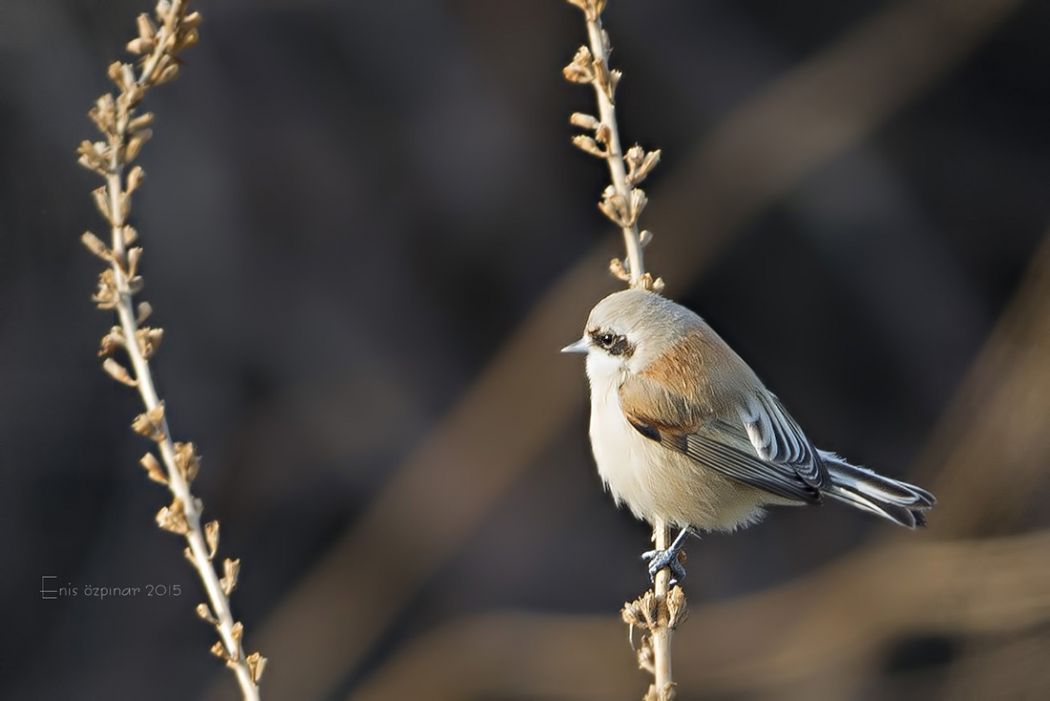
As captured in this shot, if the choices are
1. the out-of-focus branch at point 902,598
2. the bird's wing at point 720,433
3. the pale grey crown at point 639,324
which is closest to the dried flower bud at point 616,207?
the pale grey crown at point 639,324

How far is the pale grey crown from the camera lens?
241 cm

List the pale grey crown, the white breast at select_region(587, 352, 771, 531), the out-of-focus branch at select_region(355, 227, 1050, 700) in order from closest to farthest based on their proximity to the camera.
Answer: the pale grey crown < the white breast at select_region(587, 352, 771, 531) < the out-of-focus branch at select_region(355, 227, 1050, 700)

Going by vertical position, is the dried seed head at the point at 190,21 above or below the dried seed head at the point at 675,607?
above

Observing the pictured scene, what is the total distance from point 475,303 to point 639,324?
2.69 meters

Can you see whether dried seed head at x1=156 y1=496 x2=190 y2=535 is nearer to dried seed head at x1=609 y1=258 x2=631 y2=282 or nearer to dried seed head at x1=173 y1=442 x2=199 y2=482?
dried seed head at x1=173 y1=442 x2=199 y2=482

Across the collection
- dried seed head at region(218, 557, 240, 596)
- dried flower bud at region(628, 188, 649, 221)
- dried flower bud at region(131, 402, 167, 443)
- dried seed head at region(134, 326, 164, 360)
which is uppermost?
dried seed head at region(134, 326, 164, 360)

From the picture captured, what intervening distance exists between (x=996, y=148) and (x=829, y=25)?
3.04ft

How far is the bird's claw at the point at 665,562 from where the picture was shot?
2410mm

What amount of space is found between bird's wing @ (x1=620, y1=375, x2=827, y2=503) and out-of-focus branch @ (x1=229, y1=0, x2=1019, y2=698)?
7.15ft

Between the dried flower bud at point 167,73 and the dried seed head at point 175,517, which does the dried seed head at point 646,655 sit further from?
the dried flower bud at point 167,73

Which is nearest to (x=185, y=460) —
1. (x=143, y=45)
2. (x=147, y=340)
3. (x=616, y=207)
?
(x=147, y=340)

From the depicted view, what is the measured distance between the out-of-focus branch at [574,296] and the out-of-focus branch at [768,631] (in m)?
0.36

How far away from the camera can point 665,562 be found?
95.4 inches

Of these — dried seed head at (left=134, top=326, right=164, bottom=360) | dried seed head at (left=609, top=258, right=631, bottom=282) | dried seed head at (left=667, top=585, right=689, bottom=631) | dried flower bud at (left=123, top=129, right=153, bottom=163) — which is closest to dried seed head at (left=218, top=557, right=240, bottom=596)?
dried seed head at (left=134, top=326, right=164, bottom=360)
